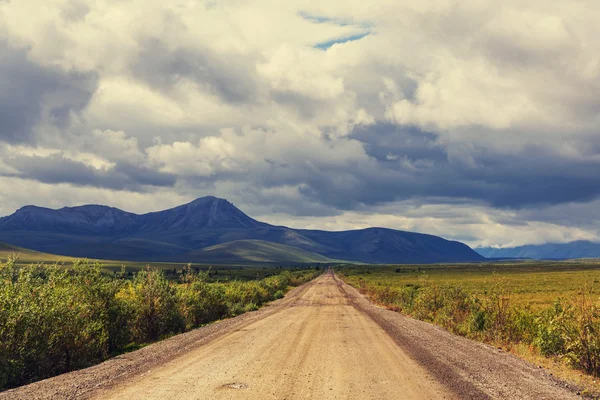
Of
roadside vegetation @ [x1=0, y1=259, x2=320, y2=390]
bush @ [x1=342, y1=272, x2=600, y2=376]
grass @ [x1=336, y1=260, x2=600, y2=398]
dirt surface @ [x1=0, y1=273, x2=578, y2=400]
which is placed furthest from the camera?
bush @ [x1=342, y1=272, x2=600, y2=376]

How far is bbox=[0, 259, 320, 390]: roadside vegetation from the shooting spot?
13664mm

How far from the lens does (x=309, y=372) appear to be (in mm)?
13828

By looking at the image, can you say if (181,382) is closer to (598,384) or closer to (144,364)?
(144,364)

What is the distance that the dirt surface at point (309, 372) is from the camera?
37.9 ft

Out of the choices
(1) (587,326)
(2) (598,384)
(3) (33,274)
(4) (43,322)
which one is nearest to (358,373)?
(2) (598,384)

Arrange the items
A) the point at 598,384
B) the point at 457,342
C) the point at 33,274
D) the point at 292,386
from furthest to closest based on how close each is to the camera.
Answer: the point at 457,342
the point at 33,274
the point at 598,384
the point at 292,386

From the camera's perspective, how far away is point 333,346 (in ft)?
62.3

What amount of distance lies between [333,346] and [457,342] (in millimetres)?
5741

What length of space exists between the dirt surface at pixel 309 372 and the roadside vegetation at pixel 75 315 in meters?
1.21

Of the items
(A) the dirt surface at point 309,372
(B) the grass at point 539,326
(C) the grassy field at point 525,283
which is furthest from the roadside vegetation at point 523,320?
(A) the dirt surface at point 309,372

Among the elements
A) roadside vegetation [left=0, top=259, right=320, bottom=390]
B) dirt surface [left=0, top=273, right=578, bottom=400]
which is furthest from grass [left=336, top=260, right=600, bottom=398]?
roadside vegetation [left=0, top=259, right=320, bottom=390]

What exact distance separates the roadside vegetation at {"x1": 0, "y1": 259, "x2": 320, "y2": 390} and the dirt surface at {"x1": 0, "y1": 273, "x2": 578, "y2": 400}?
1.21 meters

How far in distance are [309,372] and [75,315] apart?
27.7ft

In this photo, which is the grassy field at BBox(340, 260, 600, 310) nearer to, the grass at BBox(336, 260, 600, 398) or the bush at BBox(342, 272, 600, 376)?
the grass at BBox(336, 260, 600, 398)
